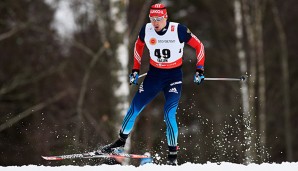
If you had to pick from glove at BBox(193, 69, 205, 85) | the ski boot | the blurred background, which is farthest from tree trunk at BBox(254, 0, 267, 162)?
glove at BBox(193, 69, 205, 85)

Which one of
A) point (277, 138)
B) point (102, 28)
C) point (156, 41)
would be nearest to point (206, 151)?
point (277, 138)

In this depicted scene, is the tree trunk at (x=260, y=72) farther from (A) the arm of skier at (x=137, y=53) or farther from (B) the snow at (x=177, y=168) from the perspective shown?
(A) the arm of skier at (x=137, y=53)

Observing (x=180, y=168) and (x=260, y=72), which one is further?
(x=260, y=72)

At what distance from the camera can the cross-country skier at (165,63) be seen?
8.26 meters

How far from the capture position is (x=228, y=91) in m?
24.7

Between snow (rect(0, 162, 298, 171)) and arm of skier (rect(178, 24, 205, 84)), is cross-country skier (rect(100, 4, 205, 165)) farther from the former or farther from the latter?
snow (rect(0, 162, 298, 171))

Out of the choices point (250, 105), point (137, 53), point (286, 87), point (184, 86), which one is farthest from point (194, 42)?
point (184, 86)

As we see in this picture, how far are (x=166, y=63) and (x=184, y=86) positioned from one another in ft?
55.4

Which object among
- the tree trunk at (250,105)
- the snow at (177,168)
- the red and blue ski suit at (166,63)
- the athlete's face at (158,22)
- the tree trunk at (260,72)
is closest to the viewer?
the athlete's face at (158,22)

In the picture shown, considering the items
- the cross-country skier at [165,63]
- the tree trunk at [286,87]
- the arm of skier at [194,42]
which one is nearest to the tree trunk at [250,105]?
the tree trunk at [286,87]

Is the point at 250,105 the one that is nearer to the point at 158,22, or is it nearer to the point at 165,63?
the point at 165,63

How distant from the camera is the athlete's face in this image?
8168mm

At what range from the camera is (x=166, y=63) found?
848 centimetres

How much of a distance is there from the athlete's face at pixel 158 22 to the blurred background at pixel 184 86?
10.6 m
